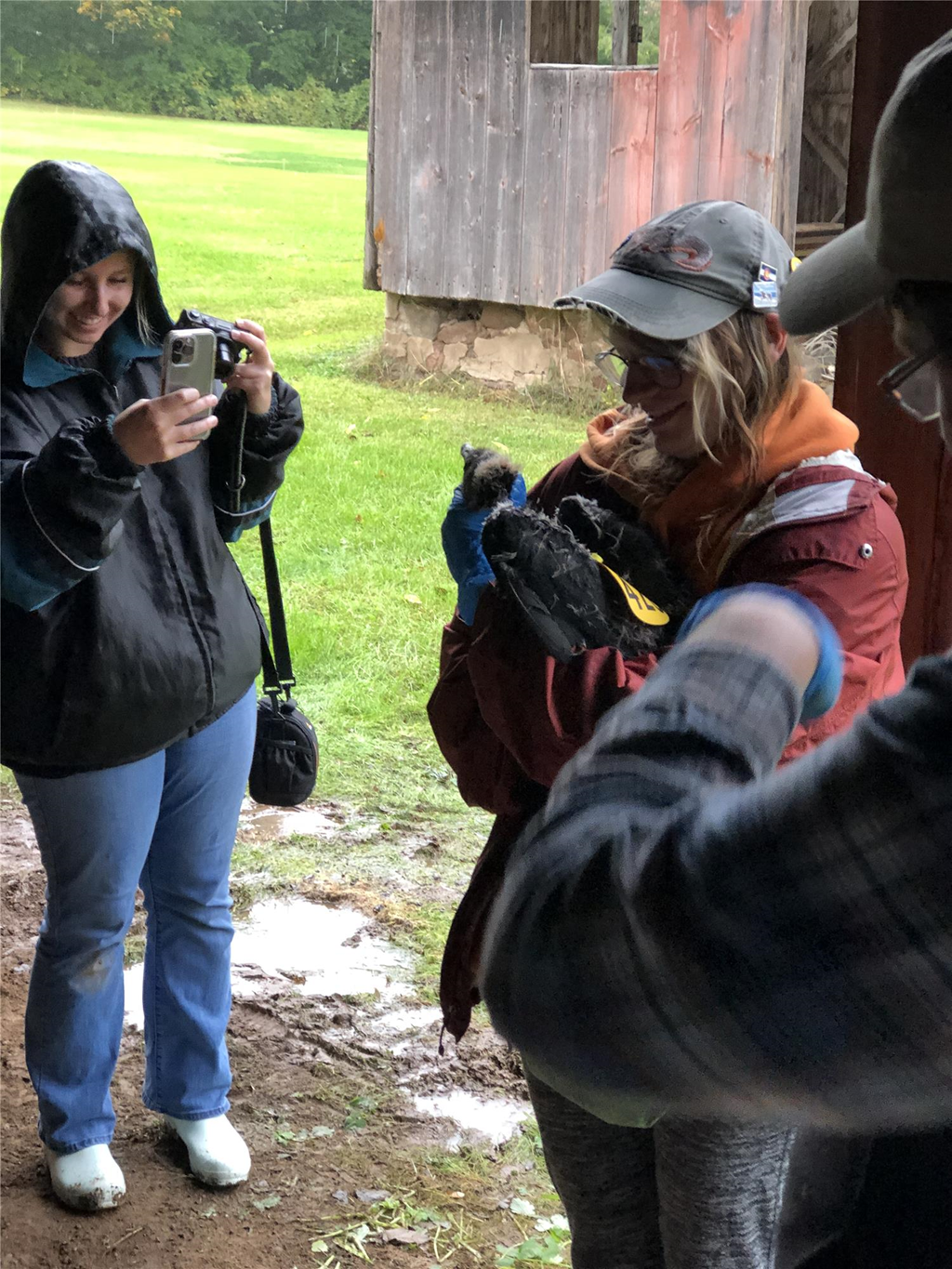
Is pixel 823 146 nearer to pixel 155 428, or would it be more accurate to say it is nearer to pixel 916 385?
pixel 155 428

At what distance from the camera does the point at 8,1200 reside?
2.57 meters

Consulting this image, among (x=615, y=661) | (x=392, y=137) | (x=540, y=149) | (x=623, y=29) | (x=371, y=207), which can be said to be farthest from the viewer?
(x=371, y=207)

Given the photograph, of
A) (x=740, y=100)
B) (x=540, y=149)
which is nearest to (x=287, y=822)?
(x=740, y=100)

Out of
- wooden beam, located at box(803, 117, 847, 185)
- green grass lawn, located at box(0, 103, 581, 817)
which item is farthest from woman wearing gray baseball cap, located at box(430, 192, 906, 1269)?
wooden beam, located at box(803, 117, 847, 185)

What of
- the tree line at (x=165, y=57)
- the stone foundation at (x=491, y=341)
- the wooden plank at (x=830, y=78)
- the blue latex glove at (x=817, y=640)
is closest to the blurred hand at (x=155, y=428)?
the blue latex glove at (x=817, y=640)

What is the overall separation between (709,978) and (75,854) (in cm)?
201

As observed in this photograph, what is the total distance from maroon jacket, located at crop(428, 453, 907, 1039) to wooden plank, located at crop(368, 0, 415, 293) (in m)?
7.98

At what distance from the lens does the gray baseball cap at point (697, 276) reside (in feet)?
5.58

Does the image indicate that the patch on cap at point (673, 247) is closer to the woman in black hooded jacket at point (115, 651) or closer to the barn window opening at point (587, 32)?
the woman in black hooded jacket at point (115, 651)

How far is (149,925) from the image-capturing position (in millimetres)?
2646

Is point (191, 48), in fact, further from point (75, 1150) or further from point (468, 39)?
point (75, 1150)

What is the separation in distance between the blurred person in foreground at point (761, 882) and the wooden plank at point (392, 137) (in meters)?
9.10

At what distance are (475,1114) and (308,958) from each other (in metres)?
0.77

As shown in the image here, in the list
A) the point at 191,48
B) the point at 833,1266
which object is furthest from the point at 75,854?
the point at 191,48
